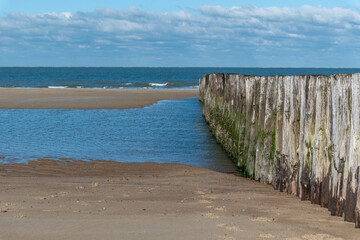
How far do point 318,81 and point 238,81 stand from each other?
664 centimetres

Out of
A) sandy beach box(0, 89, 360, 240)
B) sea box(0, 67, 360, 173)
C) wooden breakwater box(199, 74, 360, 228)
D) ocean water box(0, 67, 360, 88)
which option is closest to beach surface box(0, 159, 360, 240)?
sandy beach box(0, 89, 360, 240)

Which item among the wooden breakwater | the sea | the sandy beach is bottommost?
the sea

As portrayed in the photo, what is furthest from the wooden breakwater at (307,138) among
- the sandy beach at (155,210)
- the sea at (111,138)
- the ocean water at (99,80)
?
the ocean water at (99,80)

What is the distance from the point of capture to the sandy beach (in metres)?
4.82

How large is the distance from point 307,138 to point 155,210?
A: 7.32 ft

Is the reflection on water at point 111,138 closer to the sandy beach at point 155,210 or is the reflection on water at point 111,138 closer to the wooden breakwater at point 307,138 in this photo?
the wooden breakwater at point 307,138

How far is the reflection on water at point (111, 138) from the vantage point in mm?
11258

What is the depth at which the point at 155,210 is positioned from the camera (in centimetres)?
575

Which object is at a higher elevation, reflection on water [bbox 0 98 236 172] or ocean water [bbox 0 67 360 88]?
ocean water [bbox 0 67 360 88]

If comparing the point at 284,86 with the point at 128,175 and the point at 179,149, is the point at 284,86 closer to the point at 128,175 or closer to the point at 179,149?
the point at 128,175

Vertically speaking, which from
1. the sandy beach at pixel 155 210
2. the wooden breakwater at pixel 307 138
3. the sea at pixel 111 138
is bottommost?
the sea at pixel 111 138

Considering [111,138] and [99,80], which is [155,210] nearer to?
[111,138]

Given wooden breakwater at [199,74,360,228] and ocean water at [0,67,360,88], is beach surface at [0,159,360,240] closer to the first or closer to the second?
wooden breakwater at [199,74,360,228]

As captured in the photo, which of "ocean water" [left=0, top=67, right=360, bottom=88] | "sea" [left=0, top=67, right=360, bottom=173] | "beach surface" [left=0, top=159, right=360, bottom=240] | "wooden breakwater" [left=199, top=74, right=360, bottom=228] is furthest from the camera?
"ocean water" [left=0, top=67, right=360, bottom=88]
